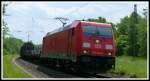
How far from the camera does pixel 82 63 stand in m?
23.5

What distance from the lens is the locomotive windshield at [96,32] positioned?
80.0 feet

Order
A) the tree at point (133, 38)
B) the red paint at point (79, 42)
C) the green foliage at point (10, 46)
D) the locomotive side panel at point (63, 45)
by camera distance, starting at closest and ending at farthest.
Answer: the red paint at point (79, 42), the locomotive side panel at point (63, 45), the tree at point (133, 38), the green foliage at point (10, 46)

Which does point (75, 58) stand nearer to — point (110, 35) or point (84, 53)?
point (84, 53)

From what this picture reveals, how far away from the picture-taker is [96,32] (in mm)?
24500

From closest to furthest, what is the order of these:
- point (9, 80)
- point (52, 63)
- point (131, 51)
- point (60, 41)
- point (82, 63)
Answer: point (9, 80) → point (82, 63) → point (60, 41) → point (52, 63) → point (131, 51)

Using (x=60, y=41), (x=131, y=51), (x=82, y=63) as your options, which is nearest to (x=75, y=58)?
(x=82, y=63)

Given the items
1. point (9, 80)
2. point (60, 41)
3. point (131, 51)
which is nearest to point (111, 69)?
point (60, 41)

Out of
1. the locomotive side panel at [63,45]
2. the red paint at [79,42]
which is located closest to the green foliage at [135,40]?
the locomotive side panel at [63,45]

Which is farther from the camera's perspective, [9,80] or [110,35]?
[110,35]

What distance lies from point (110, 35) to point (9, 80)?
8.39 metres

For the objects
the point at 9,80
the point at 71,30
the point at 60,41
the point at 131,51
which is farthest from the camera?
the point at 131,51

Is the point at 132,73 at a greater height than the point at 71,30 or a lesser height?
lesser

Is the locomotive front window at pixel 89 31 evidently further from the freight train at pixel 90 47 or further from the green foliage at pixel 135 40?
the green foliage at pixel 135 40

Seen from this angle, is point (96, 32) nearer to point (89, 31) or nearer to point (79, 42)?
point (89, 31)
